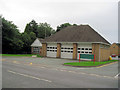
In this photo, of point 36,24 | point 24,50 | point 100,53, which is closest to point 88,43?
point 100,53

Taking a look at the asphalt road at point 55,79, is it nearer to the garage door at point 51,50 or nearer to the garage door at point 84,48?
the garage door at point 84,48

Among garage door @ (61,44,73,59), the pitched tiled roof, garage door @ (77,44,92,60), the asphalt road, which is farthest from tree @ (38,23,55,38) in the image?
the asphalt road

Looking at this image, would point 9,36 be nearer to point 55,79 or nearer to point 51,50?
point 51,50

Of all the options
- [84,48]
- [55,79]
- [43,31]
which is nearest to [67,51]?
[84,48]

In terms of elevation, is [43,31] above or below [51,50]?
above

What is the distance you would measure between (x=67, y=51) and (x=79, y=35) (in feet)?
14.8

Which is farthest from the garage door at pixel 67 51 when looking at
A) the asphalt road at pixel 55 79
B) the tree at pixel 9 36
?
the asphalt road at pixel 55 79

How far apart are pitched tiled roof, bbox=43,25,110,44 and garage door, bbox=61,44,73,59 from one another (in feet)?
4.38

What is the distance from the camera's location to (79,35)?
30094 mm

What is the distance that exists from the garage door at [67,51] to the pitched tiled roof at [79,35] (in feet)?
4.38

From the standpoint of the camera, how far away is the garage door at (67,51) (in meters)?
29.4

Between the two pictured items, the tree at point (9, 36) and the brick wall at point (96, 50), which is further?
the tree at point (9, 36)

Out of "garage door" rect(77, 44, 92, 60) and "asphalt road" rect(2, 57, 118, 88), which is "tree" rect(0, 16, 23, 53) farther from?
"asphalt road" rect(2, 57, 118, 88)

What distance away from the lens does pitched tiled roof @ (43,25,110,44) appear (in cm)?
2768
